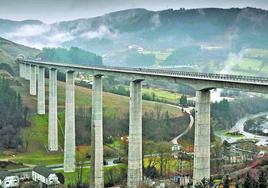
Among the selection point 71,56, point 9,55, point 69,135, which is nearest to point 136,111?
point 69,135

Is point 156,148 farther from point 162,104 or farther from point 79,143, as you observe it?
point 162,104

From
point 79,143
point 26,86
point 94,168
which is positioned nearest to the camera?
point 94,168

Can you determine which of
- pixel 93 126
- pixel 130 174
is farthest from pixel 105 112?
pixel 130 174

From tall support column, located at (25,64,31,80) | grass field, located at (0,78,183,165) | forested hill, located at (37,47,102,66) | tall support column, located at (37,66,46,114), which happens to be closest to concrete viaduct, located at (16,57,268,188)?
grass field, located at (0,78,183,165)

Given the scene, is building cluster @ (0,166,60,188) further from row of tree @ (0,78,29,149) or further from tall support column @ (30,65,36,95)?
tall support column @ (30,65,36,95)

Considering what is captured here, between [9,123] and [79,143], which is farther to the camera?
[9,123]

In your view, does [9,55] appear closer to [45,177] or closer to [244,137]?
[244,137]

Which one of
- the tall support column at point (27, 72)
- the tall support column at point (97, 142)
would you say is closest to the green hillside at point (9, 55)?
the tall support column at point (27, 72)
